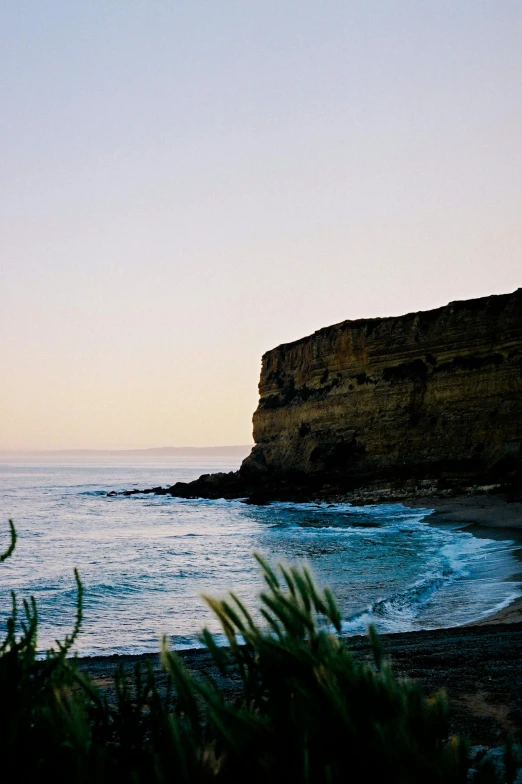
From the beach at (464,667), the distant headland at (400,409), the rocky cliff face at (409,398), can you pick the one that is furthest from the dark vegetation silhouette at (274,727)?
the rocky cliff face at (409,398)

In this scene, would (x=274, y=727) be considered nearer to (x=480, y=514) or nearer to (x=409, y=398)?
(x=480, y=514)

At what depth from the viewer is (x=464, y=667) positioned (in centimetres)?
514

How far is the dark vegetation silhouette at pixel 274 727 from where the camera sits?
4.05 ft

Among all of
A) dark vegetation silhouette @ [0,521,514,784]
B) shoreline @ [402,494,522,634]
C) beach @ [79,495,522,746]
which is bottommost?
shoreline @ [402,494,522,634]

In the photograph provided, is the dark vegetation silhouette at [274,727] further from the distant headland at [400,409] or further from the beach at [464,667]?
the distant headland at [400,409]

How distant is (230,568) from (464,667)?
37.8 ft

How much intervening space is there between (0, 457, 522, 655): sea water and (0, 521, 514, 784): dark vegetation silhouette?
1.53 m

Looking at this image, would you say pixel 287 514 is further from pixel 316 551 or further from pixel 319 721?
pixel 319 721

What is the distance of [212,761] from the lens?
4.07 feet

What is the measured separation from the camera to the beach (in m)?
3.78

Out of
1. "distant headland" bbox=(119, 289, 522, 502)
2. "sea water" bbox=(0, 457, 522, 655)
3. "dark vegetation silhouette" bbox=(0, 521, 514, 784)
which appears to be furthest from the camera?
"distant headland" bbox=(119, 289, 522, 502)

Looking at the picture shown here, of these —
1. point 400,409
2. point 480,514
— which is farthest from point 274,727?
point 400,409

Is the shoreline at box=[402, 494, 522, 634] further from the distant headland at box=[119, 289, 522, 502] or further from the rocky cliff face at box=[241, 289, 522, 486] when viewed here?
the rocky cliff face at box=[241, 289, 522, 486]

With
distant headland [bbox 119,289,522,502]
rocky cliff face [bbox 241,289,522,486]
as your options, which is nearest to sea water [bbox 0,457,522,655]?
distant headland [bbox 119,289,522,502]
